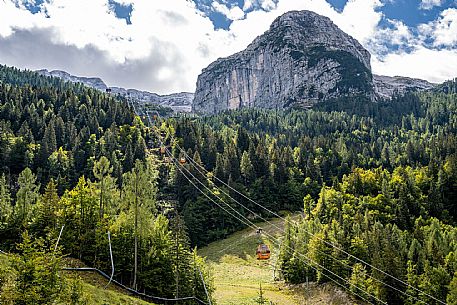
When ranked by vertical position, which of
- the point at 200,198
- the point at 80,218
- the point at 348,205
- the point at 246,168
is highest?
the point at 246,168

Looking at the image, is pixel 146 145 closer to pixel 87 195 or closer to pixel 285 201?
pixel 285 201

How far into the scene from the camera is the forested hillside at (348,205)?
59.9m

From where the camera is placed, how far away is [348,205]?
302 ft

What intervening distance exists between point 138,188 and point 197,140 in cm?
10177

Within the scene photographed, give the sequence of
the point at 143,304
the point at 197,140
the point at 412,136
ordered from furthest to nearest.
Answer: the point at 412,136
the point at 197,140
the point at 143,304

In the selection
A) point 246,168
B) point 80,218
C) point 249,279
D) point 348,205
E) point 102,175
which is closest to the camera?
point 80,218

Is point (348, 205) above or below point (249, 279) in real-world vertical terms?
above

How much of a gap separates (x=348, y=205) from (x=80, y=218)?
61241 mm

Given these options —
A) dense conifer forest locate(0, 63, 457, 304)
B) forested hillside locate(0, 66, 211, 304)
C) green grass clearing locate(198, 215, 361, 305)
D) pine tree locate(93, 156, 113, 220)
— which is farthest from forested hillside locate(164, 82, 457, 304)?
pine tree locate(93, 156, 113, 220)

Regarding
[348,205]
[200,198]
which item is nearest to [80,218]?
[348,205]

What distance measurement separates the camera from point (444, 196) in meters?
107

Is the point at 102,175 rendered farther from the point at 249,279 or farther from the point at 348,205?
the point at 348,205

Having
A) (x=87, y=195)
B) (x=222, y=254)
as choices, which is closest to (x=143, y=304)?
(x=87, y=195)

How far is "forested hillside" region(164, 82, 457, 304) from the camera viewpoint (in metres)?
59.9
